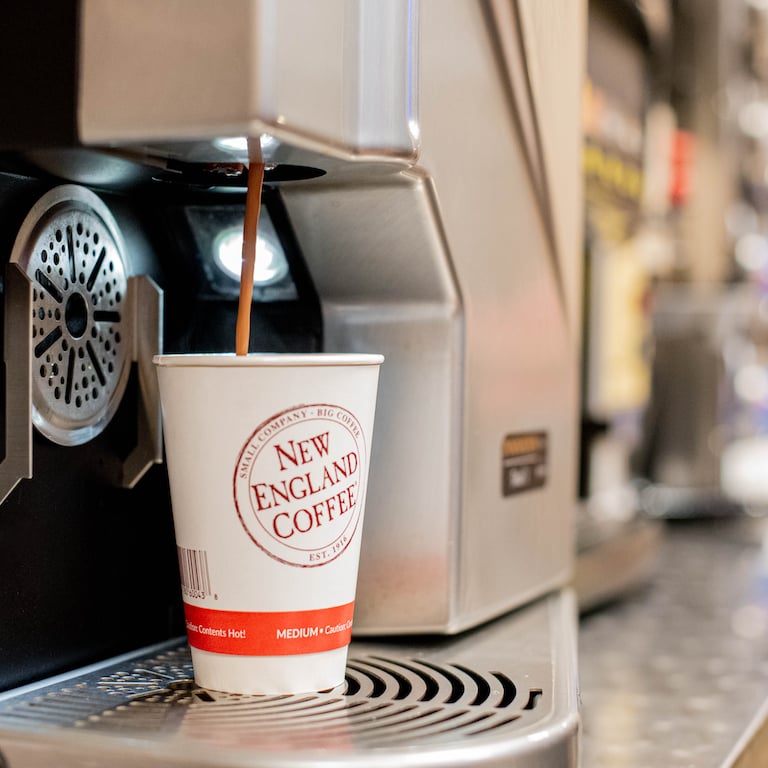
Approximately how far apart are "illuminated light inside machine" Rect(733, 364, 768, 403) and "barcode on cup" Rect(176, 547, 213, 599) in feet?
5.39

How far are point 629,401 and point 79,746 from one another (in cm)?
126

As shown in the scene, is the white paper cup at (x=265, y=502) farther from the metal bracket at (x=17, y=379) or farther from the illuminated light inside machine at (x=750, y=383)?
the illuminated light inside machine at (x=750, y=383)

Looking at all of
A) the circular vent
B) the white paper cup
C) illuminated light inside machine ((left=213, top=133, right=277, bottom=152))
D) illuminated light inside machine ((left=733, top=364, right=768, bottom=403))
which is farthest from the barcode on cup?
illuminated light inside machine ((left=733, top=364, right=768, bottom=403))

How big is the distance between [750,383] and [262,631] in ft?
5.93

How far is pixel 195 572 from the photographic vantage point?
2.02 feet

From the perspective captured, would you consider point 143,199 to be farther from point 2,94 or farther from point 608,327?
point 608,327

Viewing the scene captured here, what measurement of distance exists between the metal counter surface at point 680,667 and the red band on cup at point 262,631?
0.22 m

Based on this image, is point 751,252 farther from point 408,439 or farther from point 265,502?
point 265,502

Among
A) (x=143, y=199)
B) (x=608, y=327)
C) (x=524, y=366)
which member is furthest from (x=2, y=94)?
(x=608, y=327)

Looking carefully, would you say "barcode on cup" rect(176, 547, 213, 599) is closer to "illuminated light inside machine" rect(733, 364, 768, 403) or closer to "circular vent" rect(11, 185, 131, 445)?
"circular vent" rect(11, 185, 131, 445)

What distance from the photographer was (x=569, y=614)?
0.89 metres

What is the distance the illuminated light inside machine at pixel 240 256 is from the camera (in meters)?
0.73

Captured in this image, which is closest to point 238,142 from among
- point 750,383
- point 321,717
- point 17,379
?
point 17,379

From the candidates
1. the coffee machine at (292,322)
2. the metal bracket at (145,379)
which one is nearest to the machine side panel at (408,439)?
the coffee machine at (292,322)
